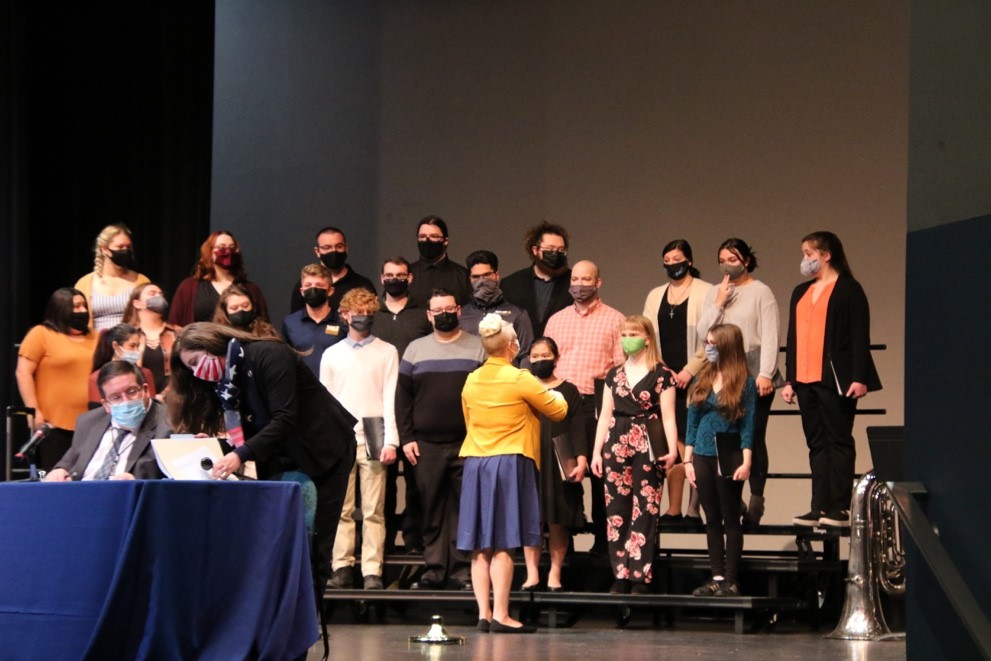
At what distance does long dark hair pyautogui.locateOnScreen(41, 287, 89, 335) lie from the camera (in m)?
8.01

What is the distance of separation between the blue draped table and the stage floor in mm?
1561

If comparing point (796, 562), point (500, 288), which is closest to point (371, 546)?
point (500, 288)

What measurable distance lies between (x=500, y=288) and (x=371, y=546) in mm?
1633

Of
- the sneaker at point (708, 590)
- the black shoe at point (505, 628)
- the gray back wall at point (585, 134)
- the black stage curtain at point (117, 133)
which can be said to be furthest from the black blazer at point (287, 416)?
the gray back wall at point (585, 134)

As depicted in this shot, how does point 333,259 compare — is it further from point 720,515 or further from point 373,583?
point 720,515

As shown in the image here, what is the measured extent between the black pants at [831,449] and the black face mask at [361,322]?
2.36m

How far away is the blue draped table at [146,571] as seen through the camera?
4.34 metres

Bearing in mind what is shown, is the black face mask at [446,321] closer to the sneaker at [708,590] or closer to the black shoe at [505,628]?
the black shoe at [505,628]

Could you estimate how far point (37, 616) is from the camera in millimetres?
4441

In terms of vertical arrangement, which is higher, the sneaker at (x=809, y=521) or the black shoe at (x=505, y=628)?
the sneaker at (x=809, y=521)

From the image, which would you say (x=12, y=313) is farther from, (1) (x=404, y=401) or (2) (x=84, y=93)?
(1) (x=404, y=401)

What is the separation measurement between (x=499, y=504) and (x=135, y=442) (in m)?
1.91

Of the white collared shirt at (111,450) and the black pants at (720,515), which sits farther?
the black pants at (720,515)

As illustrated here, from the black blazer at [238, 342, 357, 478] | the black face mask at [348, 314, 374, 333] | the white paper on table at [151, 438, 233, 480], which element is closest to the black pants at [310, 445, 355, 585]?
the black blazer at [238, 342, 357, 478]
